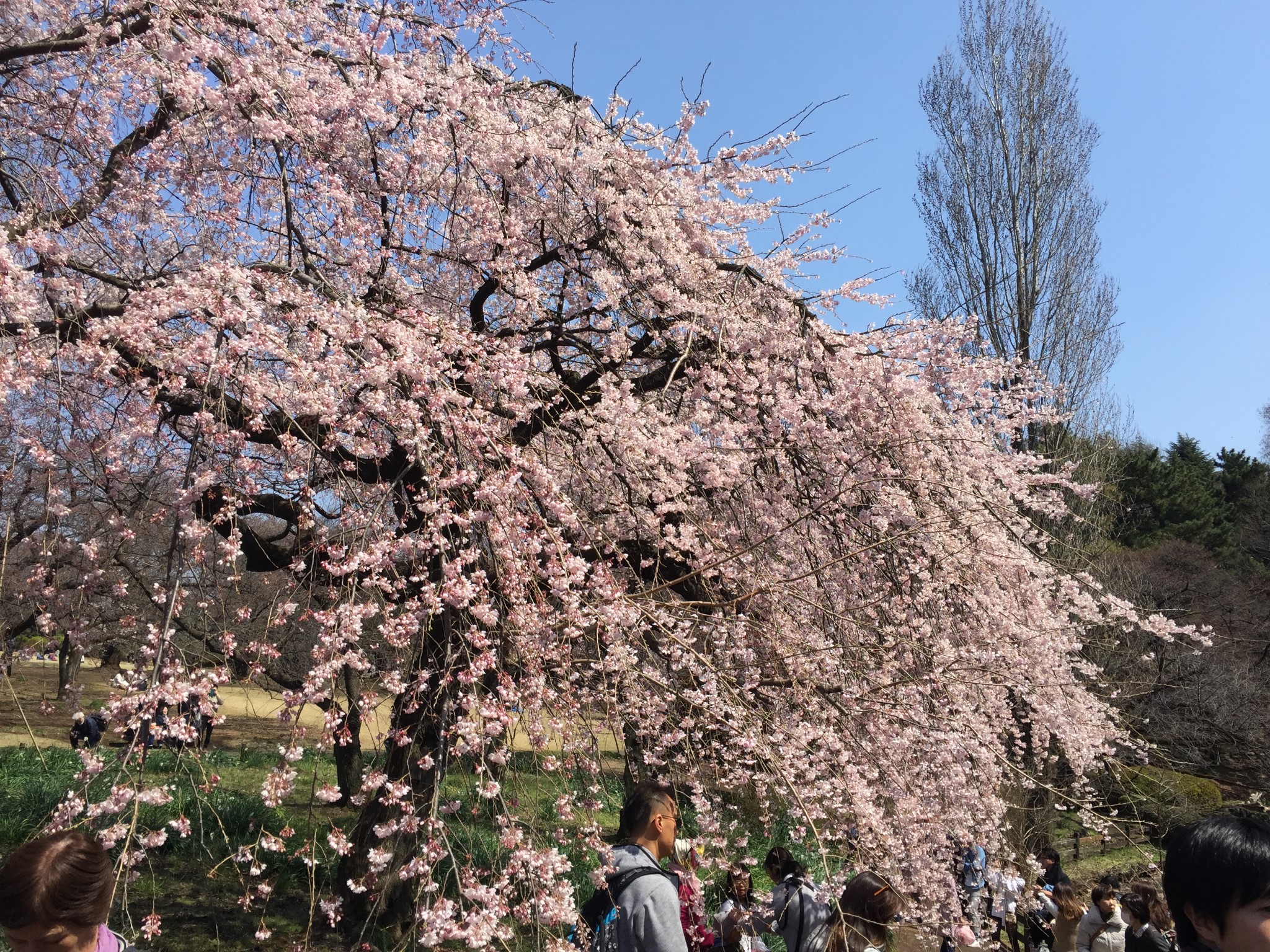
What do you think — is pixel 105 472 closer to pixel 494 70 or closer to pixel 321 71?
pixel 321 71

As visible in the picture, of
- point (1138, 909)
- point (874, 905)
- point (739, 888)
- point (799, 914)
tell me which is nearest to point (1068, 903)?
point (1138, 909)

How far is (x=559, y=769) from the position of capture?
10.3ft

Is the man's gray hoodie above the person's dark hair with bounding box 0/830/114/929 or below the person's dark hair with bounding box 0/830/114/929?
below

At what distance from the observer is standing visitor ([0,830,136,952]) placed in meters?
1.62

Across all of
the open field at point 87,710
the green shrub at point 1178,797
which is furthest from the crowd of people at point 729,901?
the open field at point 87,710

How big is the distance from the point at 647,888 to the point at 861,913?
993 mm

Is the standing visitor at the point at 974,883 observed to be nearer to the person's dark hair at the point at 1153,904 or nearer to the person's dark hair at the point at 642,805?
the person's dark hair at the point at 1153,904

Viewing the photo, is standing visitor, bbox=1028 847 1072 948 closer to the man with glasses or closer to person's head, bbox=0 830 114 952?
the man with glasses

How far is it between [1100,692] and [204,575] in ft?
37.9

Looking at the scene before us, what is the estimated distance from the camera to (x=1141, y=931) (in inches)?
161

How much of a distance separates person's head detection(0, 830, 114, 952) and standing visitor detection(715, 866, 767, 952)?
286 centimetres

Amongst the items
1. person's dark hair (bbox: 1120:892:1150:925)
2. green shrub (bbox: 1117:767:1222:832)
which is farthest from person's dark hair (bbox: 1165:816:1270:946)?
green shrub (bbox: 1117:767:1222:832)

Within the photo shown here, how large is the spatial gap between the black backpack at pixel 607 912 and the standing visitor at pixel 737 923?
1.43m

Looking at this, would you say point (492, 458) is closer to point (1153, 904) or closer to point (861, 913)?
point (861, 913)
